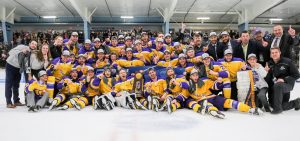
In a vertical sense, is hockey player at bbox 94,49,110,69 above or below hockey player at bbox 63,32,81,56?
below

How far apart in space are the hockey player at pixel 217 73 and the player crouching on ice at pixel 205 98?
0.29 ft

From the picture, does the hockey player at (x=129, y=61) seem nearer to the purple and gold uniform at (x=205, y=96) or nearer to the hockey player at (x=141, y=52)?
→ the hockey player at (x=141, y=52)

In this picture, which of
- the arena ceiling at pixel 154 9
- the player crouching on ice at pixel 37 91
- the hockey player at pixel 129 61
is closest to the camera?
the player crouching on ice at pixel 37 91

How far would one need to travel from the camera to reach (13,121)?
361 centimetres

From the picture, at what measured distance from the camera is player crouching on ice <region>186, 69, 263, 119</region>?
13.3ft

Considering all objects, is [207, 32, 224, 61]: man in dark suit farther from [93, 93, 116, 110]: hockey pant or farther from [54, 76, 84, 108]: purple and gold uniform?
[54, 76, 84, 108]: purple and gold uniform

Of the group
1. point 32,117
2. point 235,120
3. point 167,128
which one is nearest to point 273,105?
point 235,120

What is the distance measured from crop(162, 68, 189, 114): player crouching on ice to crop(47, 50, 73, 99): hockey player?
205 cm

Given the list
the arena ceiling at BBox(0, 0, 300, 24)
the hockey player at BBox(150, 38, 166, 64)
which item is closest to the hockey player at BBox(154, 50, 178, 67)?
the hockey player at BBox(150, 38, 166, 64)

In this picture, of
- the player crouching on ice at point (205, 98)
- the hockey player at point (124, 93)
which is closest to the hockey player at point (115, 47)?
the hockey player at point (124, 93)

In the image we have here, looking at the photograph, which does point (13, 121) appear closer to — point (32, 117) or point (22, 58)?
point (32, 117)

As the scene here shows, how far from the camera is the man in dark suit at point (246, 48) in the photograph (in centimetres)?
484

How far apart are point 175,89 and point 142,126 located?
1.41 meters

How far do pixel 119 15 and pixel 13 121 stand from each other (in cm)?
1553
